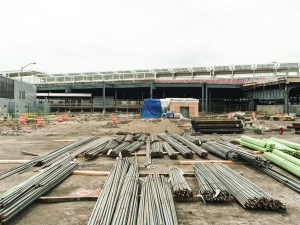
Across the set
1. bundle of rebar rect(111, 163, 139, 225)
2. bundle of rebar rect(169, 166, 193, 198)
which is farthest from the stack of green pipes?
bundle of rebar rect(111, 163, 139, 225)

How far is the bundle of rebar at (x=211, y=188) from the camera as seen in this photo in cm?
675

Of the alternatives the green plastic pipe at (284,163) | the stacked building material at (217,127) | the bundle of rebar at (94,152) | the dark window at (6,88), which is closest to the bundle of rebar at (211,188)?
the green plastic pipe at (284,163)

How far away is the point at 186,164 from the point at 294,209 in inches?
210

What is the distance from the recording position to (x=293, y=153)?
11.5 m

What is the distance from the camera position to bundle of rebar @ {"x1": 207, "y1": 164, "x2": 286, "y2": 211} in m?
6.25

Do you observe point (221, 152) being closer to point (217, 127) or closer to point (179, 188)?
point (179, 188)

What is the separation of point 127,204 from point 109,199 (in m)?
0.54

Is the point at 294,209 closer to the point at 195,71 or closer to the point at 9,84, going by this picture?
the point at 9,84

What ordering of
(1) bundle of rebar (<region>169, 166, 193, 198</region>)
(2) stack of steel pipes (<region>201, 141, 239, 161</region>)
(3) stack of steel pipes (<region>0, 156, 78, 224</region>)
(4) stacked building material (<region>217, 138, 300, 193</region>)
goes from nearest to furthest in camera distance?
(3) stack of steel pipes (<region>0, 156, 78, 224</region>) → (1) bundle of rebar (<region>169, 166, 193, 198</region>) → (4) stacked building material (<region>217, 138, 300, 193</region>) → (2) stack of steel pipes (<region>201, 141, 239, 161</region>)

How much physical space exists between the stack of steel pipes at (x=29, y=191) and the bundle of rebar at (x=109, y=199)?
1.64 metres

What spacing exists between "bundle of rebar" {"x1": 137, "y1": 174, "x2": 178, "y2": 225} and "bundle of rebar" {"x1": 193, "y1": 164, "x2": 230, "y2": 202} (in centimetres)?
91

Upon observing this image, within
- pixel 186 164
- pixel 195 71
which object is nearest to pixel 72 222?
pixel 186 164

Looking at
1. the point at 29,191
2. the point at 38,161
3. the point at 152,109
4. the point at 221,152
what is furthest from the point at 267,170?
the point at 152,109

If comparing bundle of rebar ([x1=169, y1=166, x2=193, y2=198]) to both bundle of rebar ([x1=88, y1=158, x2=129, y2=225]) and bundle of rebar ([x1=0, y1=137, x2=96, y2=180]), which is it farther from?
bundle of rebar ([x1=0, y1=137, x2=96, y2=180])
